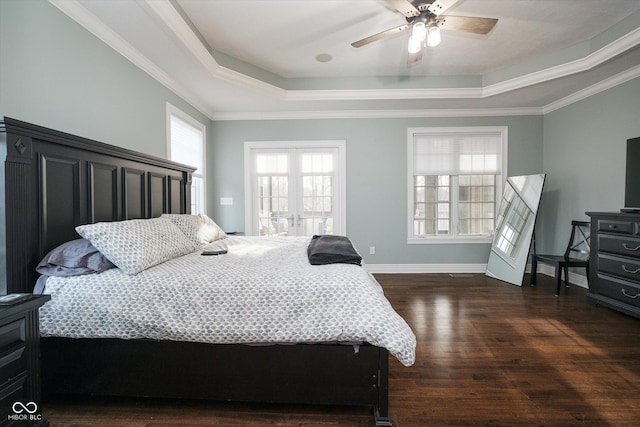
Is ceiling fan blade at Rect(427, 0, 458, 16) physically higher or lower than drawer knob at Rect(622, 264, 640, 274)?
higher

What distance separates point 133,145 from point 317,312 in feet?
8.04

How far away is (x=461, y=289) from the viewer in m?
3.63

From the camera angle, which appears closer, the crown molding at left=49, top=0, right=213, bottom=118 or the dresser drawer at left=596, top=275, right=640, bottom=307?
the crown molding at left=49, top=0, right=213, bottom=118

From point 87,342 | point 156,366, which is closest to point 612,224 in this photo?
point 156,366

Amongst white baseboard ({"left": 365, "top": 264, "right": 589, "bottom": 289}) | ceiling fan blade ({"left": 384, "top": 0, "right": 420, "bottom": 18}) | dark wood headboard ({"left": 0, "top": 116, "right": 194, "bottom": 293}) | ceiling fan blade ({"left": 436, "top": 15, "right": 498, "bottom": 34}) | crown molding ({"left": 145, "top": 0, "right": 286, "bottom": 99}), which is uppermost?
crown molding ({"left": 145, "top": 0, "right": 286, "bottom": 99})

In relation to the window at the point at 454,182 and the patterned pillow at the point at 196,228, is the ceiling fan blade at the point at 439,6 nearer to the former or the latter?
the window at the point at 454,182

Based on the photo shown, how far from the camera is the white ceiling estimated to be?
2.42 meters

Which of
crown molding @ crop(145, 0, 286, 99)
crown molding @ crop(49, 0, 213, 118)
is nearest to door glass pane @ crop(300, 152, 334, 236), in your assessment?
crown molding @ crop(145, 0, 286, 99)

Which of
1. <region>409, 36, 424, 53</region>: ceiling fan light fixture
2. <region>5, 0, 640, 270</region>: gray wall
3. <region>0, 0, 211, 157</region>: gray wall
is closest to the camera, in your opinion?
<region>0, 0, 211, 157</region>: gray wall

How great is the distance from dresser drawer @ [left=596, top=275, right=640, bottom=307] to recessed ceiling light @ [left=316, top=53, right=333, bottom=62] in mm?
3853

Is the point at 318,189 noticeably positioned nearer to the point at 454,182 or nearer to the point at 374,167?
the point at 374,167

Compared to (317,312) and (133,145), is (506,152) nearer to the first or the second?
(317,312)

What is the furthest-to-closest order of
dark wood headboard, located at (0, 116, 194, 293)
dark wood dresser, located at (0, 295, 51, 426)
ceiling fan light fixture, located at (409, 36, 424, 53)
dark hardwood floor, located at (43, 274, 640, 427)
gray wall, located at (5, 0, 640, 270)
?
ceiling fan light fixture, located at (409, 36, 424, 53)
gray wall, located at (5, 0, 640, 270)
dark hardwood floor, located at (43, 274, 640, 427)
dark wood headboard, located at (0, 116, 194, 293)
dark wood dresser, located at (0, 295, 51, 426)

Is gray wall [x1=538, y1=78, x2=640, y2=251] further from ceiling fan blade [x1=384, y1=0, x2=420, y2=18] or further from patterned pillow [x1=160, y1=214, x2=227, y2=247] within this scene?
patterned pillow [x1=160, y1=214, x2=227, y2=247]
